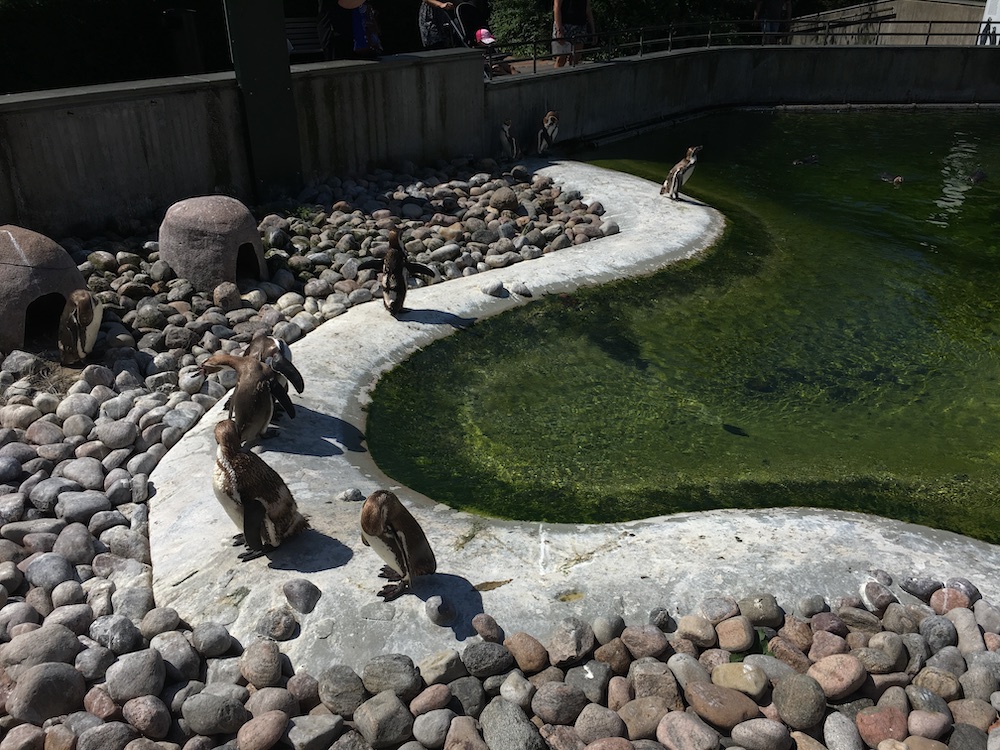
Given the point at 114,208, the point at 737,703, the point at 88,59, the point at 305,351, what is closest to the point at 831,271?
the point at 305,351

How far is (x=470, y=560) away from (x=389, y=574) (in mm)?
502

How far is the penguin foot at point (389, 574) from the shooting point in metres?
4.66

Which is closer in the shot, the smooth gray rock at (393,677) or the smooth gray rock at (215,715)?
the smooth gray rock at (215,715)

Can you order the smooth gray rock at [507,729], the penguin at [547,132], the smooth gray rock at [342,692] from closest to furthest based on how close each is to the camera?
the smooth gray rock at [507,729]
the smooth gray rock at [342,692]
the penguin at [547,132]

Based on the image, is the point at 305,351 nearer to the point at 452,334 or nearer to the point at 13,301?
the point at 452,334

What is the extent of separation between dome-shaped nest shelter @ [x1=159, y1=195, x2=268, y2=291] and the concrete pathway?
9.21ft

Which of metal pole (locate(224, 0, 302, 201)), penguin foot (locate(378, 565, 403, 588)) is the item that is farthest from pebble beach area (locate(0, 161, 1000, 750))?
metal pole (locate(224, 0, 302, 201))

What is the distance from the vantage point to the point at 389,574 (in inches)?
185

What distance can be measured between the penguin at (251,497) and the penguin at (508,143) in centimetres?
1002

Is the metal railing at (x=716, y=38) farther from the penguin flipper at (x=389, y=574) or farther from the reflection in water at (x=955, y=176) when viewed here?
the penguin flipper at (x=389, y=574)

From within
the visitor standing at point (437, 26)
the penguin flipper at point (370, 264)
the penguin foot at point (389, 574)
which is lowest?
the penguin foot at point (389, 574)

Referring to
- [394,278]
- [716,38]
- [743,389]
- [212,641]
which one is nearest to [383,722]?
[212,641]

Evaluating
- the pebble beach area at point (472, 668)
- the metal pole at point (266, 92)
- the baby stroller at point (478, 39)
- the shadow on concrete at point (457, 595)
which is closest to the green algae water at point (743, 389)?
the shadow on concrete at point (457, 595)

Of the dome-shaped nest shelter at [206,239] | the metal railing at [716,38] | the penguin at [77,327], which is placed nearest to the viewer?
the penguin at [77,327]
